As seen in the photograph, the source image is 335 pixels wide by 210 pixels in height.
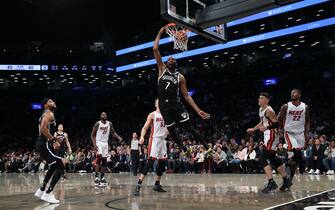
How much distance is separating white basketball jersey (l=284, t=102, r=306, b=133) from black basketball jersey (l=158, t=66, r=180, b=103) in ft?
8.70

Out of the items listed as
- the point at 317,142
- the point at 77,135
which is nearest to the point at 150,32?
the point at 77,135

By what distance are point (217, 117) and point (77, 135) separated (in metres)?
14.2

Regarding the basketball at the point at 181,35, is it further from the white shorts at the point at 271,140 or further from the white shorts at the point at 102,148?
the white shorts at the point at 102,148

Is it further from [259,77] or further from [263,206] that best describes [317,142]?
[259,77]

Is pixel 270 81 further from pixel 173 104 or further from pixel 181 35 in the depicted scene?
pixel 173 104

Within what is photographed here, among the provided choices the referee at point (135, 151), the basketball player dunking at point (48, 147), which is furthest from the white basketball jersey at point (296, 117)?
the referee at point (135, 151)

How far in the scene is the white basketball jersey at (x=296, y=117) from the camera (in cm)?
766

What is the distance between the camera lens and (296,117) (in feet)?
25.2

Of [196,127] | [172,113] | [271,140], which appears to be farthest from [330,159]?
[196,127]

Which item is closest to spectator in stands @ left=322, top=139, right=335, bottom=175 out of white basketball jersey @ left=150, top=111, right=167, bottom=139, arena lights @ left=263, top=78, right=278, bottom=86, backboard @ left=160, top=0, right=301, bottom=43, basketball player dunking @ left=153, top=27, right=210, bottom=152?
white basketball jersey @ left=150, top=111, right=167, bottom=139

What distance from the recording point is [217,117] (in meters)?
26.5

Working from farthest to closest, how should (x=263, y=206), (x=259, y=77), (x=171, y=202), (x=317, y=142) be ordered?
1. (x=259, y=77)
2. (x=317, y=142)
3. (x=171, y=202)
4. (x=263, y=206)

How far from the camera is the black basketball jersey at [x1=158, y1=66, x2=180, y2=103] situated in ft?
21.2

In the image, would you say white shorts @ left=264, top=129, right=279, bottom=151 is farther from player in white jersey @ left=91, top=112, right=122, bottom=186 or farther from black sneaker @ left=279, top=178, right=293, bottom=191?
player in white jersey @ left=91, top=112, right=122, bottom=186
